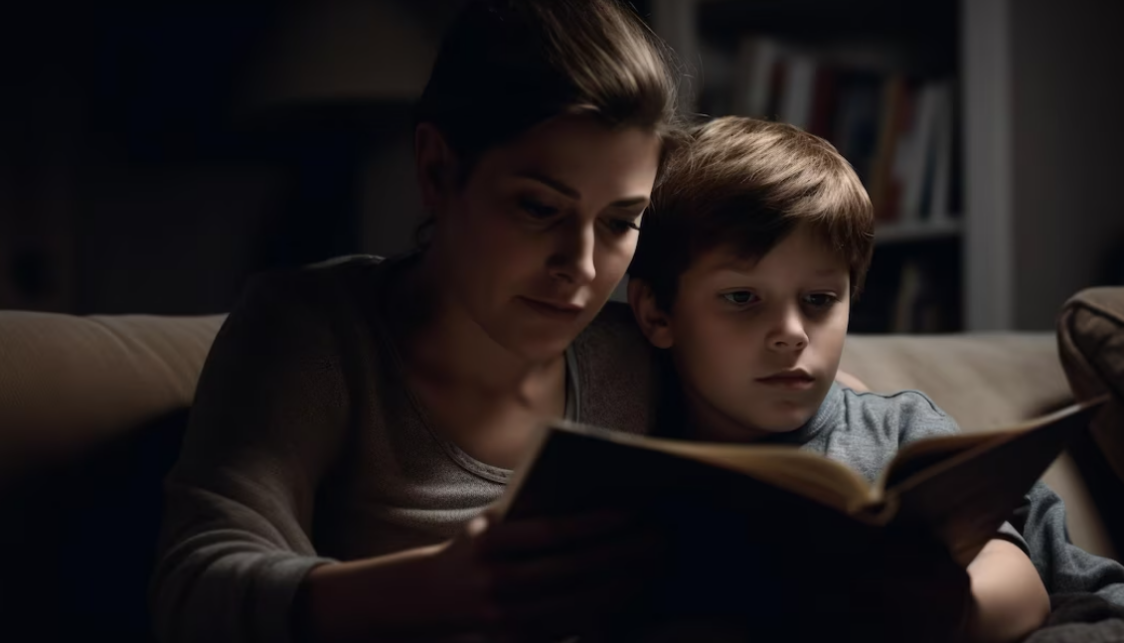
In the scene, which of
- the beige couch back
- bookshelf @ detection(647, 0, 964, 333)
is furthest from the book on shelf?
the beige couch back

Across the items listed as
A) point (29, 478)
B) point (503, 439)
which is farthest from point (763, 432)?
point (29, 478)

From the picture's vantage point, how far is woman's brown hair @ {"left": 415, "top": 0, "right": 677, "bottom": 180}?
901 mm

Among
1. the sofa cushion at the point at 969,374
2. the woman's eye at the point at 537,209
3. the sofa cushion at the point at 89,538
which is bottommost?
the sofa cushion at the point at 89,538

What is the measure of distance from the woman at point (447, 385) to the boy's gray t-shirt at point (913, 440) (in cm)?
24

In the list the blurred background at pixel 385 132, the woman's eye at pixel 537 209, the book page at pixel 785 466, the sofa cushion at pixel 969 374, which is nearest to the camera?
the book page at pixel 785 466

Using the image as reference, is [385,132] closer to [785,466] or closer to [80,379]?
[80,379]

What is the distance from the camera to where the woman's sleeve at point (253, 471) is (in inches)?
31.9

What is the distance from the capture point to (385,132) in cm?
256

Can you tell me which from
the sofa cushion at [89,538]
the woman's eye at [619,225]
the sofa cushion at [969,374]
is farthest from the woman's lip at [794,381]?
the sofa cushion at [89,538]

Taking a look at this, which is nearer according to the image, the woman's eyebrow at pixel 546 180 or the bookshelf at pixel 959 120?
the woman's eyebrow at pixel 546 180

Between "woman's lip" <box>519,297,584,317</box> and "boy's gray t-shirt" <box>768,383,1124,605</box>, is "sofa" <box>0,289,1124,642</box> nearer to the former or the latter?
"boy's gray t-shirt" <box>768,383,1124,605</box>

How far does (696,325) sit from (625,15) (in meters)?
0.31

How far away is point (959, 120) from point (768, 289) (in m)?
1.52

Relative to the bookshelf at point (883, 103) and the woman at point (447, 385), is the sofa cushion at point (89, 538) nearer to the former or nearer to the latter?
the woman at point (447, 385)
